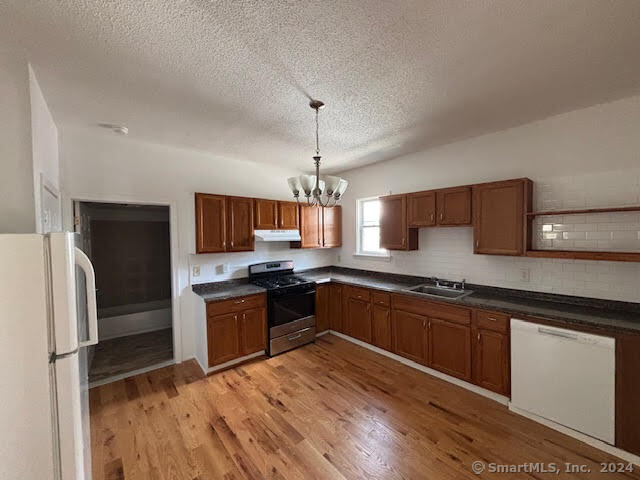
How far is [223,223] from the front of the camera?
3.32 m

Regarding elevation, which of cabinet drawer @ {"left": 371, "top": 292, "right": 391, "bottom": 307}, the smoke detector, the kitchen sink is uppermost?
the smoke detector

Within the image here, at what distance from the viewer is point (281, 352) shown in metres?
3.48

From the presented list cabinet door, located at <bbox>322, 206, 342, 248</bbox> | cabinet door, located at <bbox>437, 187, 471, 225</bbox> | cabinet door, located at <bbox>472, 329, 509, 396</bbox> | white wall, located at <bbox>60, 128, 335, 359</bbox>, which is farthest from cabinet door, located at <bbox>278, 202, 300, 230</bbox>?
cabinet door, located at <bbox>472, 329, 509, 396</bbox>

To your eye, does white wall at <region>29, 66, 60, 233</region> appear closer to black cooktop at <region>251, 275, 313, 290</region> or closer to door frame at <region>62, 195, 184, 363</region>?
door frame at <region>62, 195, 184, 363</region>

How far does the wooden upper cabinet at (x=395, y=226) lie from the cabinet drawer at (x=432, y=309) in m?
0.71

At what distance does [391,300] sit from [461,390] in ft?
3.67

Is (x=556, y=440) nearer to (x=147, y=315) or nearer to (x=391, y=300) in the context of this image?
(x=391, y=300)

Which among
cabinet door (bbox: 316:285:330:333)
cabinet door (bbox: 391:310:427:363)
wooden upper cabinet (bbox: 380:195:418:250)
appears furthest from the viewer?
cabinet door (bbox: 316:285:330:333)

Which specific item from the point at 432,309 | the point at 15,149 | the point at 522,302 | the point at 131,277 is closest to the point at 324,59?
the point at 15,149

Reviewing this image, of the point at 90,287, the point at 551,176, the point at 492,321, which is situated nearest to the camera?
the point at 90,287

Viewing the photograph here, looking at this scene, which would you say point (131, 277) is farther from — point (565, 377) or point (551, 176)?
point (551, 176)

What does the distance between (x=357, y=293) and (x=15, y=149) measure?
3418mm

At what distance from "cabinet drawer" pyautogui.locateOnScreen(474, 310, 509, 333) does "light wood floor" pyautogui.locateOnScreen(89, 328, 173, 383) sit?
3.60 meters

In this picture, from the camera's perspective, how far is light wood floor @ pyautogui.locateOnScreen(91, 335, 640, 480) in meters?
1.81
